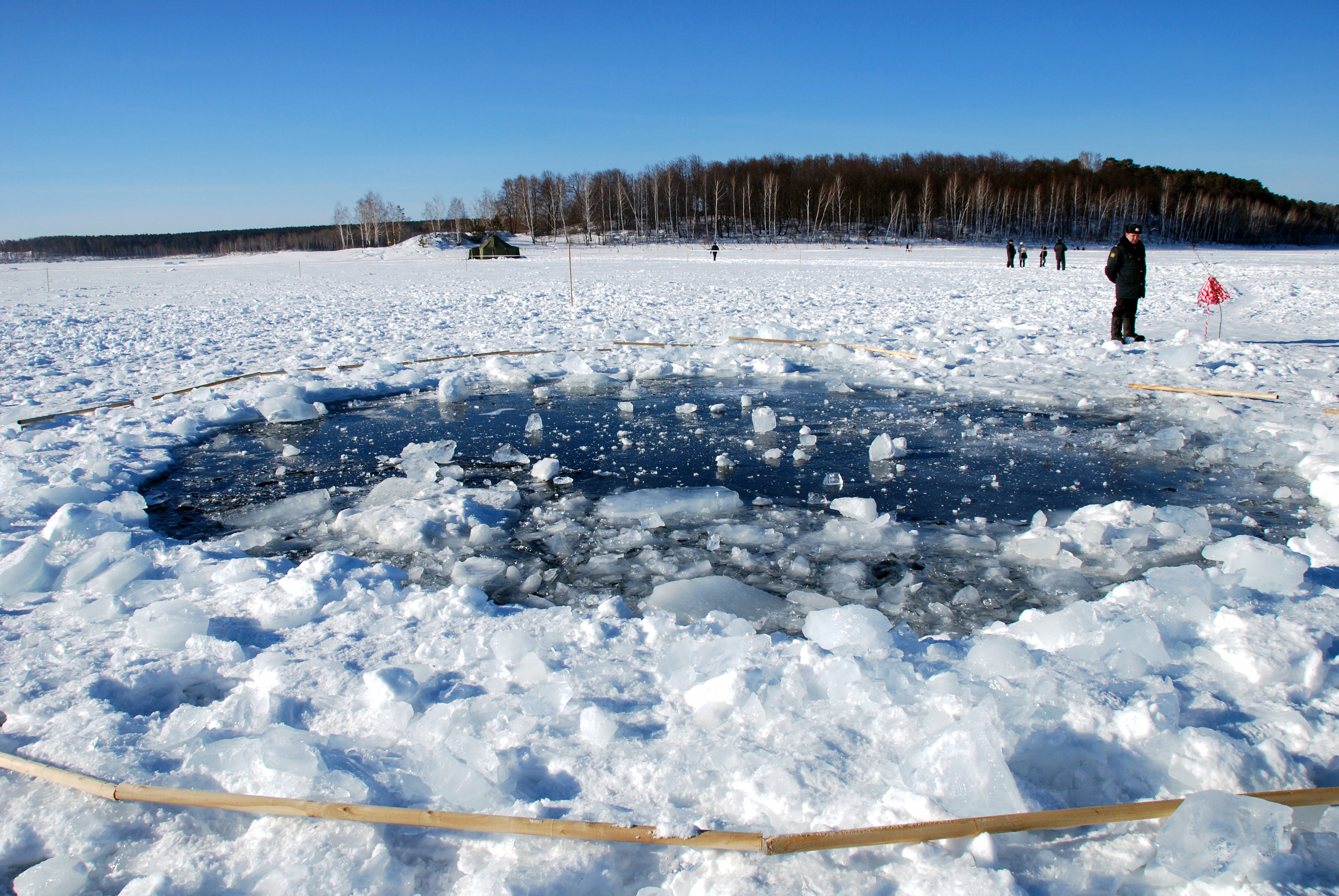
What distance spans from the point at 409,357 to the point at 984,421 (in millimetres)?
6566

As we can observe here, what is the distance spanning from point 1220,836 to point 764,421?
425 centimetres

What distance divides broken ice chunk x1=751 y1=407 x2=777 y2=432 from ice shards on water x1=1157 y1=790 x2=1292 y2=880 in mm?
4166

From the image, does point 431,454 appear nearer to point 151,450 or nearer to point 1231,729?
point 151,450

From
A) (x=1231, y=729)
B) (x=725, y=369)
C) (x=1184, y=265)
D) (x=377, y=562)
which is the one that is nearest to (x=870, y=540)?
(x=1231, y=729)

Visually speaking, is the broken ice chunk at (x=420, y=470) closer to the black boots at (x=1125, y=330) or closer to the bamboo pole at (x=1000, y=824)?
the bamboo pole at (x=1000, y=824)

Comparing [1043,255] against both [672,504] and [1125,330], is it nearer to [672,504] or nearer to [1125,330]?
[1125,330]

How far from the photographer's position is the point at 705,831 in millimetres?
1720

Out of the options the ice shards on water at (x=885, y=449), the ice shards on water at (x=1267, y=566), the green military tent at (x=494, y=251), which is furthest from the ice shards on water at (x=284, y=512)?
the green military tent at (x=494, y=251)

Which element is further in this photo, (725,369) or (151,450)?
(725,369)

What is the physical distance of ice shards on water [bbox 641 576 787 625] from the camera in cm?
299

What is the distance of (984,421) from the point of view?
5938 mm

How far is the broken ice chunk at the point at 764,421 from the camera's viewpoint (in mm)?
5688

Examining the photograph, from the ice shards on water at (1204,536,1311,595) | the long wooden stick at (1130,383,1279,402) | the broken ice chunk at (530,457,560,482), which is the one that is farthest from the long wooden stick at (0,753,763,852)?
the long wooden stick at (1130,383,1279,402)

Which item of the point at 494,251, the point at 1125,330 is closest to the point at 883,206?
the point at 494,251
